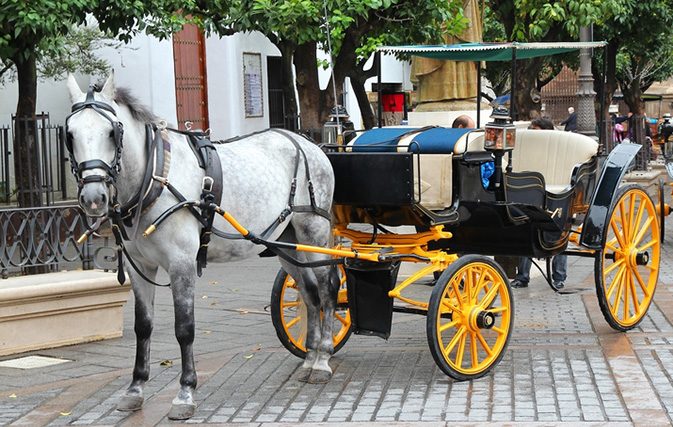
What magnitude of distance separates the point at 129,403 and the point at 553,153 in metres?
4.27

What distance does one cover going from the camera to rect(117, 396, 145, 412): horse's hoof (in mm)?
6336

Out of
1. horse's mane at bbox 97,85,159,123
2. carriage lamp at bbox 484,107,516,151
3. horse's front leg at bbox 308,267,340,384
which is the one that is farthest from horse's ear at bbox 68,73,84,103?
carriage lamp at bbox 484,107,516,151

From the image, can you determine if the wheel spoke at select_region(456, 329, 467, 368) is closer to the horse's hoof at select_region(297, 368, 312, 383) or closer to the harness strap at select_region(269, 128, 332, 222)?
the horse's hoof at select_region(297, 368, 312, 383)

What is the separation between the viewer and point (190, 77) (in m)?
20.7

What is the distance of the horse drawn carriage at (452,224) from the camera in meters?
6.92

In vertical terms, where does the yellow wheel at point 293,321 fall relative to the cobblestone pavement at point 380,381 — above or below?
above

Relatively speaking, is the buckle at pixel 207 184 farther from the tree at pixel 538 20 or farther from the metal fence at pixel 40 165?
the tree at pixel 538 20

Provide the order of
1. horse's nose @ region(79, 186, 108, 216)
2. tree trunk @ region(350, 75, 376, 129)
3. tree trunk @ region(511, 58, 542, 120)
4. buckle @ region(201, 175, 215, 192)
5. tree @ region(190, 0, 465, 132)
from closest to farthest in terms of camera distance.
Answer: horse's nose @ region(79, 186, 108, 216) < buckle @ region(201, 175, 215, 192) < tree @ region(190, 0, 465, 132) < tree trunk @ region(350, 75, 376, 129) < tree trunk @ region(511, 58, 542, 120)

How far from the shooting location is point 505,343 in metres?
7.10

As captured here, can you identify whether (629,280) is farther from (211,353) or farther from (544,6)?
(544,6)

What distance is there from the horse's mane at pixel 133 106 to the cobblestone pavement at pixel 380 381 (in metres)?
1.78

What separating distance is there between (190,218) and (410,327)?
126 inches

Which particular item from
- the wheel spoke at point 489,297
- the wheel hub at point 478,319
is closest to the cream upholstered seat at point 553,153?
the wheel spoke at point 489,297

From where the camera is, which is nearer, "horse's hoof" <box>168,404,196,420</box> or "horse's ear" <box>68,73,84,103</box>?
"horse's ear" <box>68,73,84,103</box>
